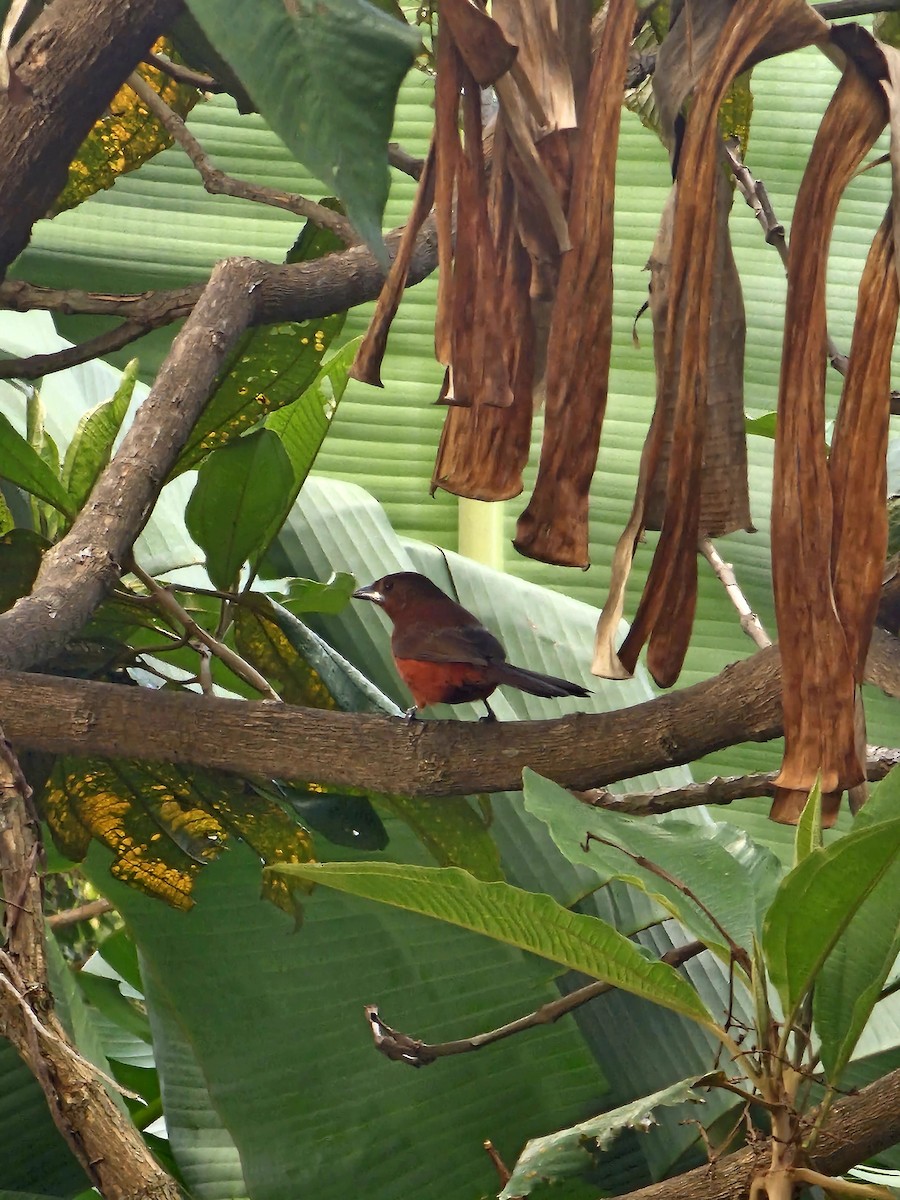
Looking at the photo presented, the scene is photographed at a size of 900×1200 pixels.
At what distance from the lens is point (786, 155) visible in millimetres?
2002

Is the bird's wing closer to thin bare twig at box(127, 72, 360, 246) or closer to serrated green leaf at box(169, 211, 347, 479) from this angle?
serrated green leaf at box(169, 211, 347, 479)

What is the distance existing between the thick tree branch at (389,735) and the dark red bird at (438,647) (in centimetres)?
32

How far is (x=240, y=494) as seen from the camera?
1.07 metres

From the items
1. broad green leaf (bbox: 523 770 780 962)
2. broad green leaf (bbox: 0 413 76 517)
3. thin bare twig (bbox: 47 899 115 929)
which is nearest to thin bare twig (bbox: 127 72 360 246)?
broad green leaf (bbox: 0 413 76 517)

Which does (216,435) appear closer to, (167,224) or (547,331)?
(547,331)

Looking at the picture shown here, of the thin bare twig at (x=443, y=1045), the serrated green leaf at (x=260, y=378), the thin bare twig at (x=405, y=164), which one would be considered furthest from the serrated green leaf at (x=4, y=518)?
the thin bare twig at (x=443, y=1045)

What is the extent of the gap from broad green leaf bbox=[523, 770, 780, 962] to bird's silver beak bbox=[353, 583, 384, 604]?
736 mm

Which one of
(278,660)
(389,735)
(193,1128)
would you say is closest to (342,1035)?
(193,1128)

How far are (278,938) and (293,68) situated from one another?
3.29 ft

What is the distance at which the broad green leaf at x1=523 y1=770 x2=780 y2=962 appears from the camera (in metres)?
0.65

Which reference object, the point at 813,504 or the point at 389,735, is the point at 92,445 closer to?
the point at 389,735

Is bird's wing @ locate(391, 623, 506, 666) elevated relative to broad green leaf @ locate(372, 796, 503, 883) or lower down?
elevated

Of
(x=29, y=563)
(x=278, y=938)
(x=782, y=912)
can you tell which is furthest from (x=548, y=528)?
(x=278, y=938)

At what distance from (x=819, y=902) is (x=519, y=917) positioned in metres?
0.15
